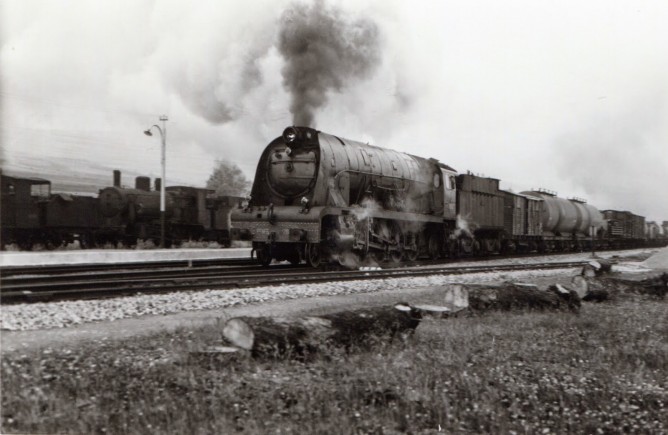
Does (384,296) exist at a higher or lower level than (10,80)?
lower

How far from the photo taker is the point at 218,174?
63.6 meters

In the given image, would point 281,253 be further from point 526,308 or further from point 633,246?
point 633,246

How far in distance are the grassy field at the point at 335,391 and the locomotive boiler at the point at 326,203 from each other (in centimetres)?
719

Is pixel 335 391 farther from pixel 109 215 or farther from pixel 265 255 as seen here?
pixel 109 215

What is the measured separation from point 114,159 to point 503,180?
15.9m

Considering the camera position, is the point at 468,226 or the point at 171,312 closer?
the point at 171,312

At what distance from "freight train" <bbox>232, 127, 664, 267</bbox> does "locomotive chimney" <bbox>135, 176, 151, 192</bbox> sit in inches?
645

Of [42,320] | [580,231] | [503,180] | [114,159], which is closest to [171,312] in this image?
[42,320]

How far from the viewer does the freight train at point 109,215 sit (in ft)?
62.1

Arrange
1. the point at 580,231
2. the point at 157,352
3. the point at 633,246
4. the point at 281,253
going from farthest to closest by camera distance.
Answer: the point at 633,246
the point at 580,231
the point at 281,253
the point at 157,352

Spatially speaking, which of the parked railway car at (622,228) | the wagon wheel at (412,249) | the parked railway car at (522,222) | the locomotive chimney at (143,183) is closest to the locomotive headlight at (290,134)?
the wagon wheel at (412,249)

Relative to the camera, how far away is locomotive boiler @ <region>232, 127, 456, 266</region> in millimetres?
13344

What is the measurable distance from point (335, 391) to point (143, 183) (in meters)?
27.3

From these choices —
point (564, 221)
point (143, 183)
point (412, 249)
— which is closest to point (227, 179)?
point (143, 183)
